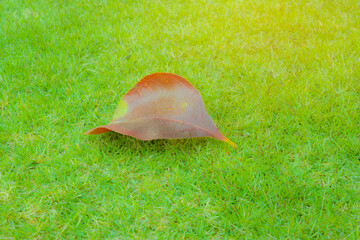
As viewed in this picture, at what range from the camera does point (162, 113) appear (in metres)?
1.93

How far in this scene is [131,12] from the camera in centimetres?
318

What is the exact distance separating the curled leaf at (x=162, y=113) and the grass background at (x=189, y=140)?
4.8 inches

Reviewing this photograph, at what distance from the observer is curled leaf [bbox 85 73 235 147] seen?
191 cm

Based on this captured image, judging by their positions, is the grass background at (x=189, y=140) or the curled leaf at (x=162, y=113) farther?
the curled leaf at (x=162, y=113)

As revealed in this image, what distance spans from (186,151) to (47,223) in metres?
0.76

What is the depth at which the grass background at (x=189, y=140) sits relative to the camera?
5.48 feet

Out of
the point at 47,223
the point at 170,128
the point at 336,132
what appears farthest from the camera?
the point at 336,132

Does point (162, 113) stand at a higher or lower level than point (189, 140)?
higher

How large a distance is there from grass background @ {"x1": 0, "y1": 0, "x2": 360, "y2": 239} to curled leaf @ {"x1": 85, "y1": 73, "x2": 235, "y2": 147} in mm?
121

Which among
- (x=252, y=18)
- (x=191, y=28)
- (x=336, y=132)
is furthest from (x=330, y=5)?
→ (x=336, y=132)

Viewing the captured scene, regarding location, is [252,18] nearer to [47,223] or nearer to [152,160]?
[152,160]

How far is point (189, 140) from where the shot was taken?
2018 millimetres

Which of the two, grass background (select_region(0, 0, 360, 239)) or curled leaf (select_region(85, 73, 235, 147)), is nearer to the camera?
grass background (select_region(0, 0, 360, 239))

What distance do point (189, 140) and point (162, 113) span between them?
0.22m
